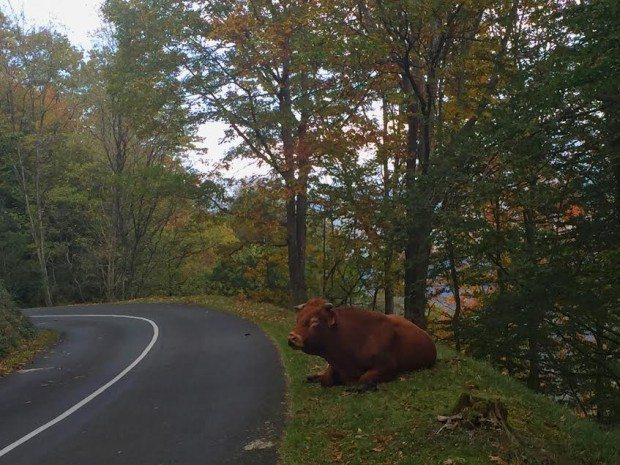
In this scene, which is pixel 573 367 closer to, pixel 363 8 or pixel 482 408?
pixel 482 408

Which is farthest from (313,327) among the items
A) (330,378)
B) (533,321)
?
(533,321)

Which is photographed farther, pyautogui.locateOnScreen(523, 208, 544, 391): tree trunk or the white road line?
pyautogui.locateOnScreen(523, 208, 544, 391): tree trunk

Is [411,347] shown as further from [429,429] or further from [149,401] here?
[149,401]

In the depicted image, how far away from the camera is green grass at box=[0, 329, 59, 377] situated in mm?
15820

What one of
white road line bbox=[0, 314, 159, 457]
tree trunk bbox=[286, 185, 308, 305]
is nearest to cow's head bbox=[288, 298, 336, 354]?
white road line bbox=[0, 314, 159, 457]

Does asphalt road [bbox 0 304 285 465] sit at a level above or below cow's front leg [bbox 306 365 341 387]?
below

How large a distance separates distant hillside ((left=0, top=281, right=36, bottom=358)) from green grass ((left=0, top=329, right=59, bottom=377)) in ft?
0.51

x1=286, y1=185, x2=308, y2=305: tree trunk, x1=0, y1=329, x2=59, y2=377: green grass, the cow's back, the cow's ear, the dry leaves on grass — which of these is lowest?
x1=0, y1=329, x2=59, y2=377: green grass

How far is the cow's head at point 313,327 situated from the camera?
8.95 metres

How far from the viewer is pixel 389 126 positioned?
24031mm

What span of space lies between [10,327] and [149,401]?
10.6 metres

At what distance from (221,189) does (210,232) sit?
1674cm

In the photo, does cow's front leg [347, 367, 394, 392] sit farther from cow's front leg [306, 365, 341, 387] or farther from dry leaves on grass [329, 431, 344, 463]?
dry leaves on grass [329, 431, 344, 463]

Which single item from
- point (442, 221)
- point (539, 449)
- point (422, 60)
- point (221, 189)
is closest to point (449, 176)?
point (442, 221)
